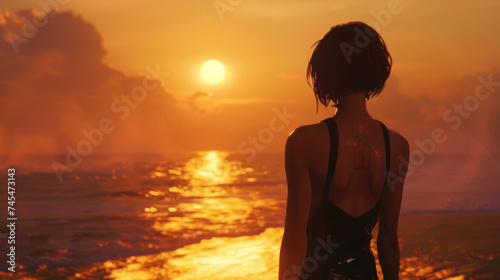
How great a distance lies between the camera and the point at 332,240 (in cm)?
212

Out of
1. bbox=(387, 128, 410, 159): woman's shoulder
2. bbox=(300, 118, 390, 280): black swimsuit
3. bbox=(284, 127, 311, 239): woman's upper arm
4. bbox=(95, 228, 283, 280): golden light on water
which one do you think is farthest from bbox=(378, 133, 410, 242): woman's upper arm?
bbox=(95, 228, 283, 280): golden light on water

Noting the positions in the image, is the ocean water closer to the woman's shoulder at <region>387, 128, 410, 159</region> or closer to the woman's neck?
the woman's shoulder at <region>387, 128, 410, 159</region>

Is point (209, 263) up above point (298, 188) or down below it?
above

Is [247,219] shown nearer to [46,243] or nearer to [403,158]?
[46,243]

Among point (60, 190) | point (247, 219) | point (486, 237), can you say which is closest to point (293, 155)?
point (486, 237)

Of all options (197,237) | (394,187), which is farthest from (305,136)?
(197,237)

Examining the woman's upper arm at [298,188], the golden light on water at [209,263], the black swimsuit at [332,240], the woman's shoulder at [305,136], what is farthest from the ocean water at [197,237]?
the woman's shoulder at [305,136]

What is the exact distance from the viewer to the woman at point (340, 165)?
6.62 feet

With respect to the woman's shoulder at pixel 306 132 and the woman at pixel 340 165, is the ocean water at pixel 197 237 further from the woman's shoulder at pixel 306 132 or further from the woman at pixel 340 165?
the woman's shoulder at pixel 306 132

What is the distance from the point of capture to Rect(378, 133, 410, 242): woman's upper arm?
2236mm

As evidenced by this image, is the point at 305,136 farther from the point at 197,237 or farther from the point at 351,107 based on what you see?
the point at 197,237

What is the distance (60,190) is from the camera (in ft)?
116

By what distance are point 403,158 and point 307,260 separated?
67 centimetres

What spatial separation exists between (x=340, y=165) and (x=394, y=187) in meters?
0.39
